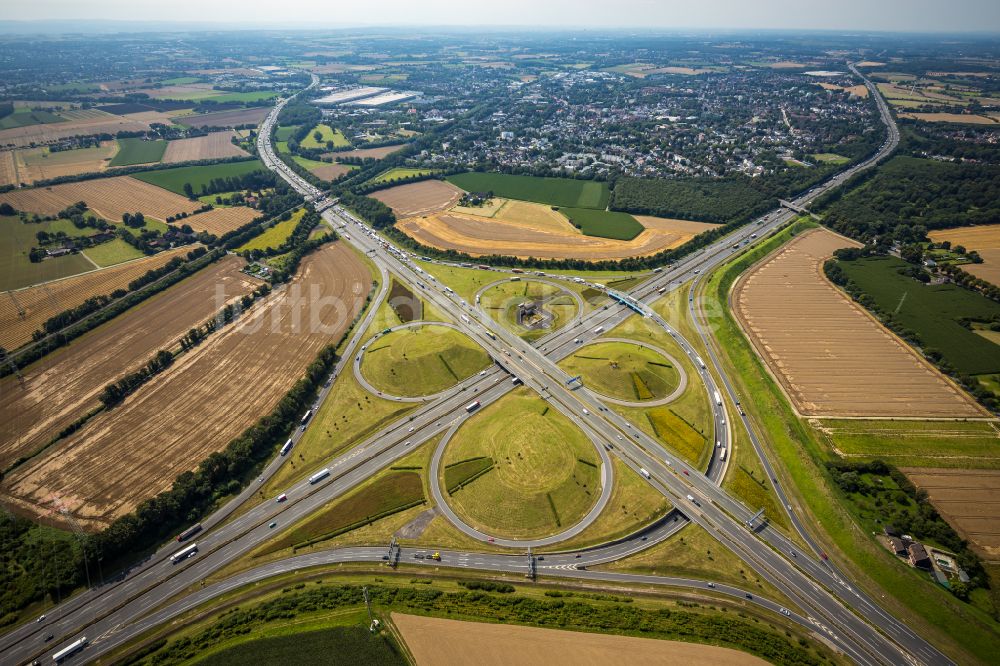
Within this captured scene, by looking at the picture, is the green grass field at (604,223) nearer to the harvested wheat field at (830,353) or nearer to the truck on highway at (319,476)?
the harvested wheat field at (830,353)

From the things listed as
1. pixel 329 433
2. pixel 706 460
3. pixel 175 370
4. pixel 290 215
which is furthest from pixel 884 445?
pixel 290 215

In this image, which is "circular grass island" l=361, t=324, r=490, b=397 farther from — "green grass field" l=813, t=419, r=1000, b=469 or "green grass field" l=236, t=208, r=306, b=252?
"green grass field" l=236, t=208, r=306, b=252

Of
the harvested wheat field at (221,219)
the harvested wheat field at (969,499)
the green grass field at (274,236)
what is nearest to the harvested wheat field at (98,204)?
the harvested wheat field at (221,219)

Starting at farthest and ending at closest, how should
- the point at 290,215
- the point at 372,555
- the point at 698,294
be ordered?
the point at 290,215, the point at 698,294, the point at 372,555

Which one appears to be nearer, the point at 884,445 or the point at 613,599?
the point at 613,599

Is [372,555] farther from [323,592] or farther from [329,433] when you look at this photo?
[329,433]

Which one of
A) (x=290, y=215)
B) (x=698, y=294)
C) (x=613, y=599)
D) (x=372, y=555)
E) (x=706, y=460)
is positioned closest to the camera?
(x=613, y=599)

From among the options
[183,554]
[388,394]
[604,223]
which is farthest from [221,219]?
[604,223]

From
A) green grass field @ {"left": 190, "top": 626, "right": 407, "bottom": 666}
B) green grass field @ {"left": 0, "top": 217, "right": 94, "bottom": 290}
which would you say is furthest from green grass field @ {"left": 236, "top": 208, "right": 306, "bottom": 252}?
green grass field @ {"left": 190, "top": 626, "right": 407, "bottom": 666}
